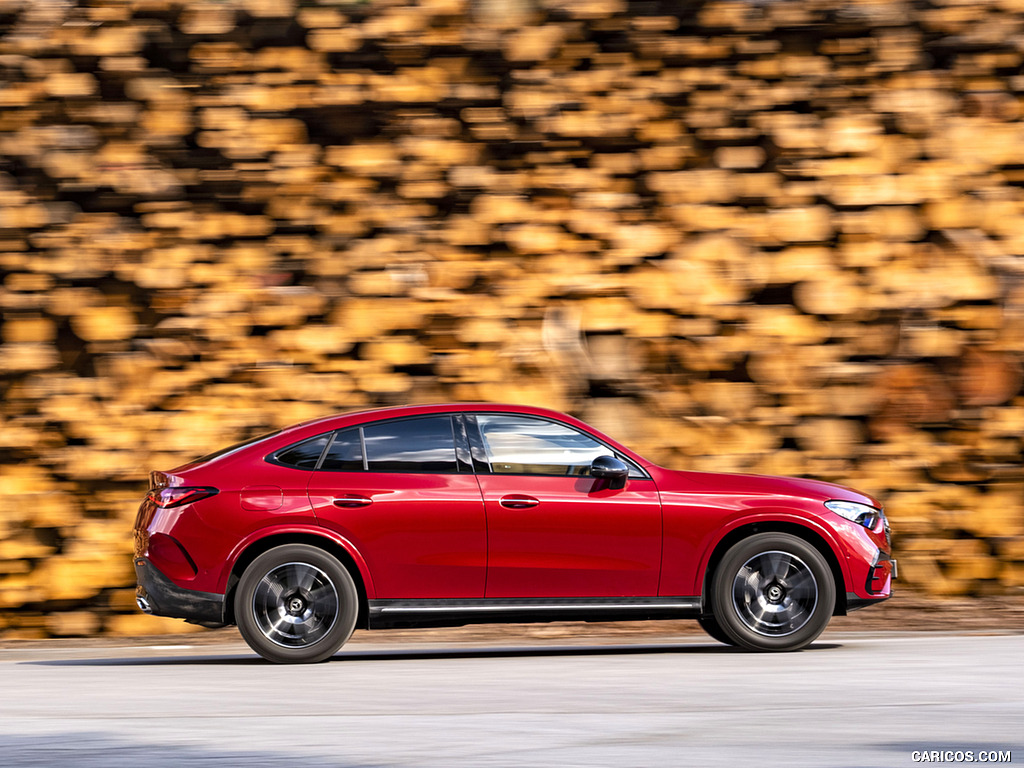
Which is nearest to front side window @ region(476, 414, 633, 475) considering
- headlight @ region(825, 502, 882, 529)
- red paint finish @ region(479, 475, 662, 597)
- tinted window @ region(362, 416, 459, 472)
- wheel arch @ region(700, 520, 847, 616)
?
red paint finish @ region(479, 475, 662, 597)

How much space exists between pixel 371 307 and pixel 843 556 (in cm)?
416

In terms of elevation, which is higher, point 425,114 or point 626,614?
point 425,114

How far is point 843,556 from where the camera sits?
27.6ft

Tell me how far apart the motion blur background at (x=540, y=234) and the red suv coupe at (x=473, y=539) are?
95.4 inches

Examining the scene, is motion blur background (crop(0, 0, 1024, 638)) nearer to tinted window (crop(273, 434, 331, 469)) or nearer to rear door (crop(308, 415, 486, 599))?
tinted window (crop(273, 434, 331, 469))

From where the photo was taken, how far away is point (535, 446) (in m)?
8.52

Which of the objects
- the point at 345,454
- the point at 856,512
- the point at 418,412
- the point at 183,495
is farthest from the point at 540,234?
the point at 183,495

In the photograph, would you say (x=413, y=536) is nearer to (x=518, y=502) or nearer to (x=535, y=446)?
(x=518, y=502)

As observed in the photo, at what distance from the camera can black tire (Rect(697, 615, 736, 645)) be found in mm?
8492

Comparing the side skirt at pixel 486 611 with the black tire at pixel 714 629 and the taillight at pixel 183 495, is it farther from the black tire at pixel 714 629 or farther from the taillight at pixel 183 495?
the taillight at pixel 183 495

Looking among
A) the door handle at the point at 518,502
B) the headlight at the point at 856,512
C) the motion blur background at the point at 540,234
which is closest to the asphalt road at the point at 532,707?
the headlight at the point at 856,512

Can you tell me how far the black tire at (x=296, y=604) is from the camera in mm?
8141

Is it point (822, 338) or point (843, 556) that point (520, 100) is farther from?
point (843, 556)

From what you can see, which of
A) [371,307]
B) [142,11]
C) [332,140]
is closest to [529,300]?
[371,307]
